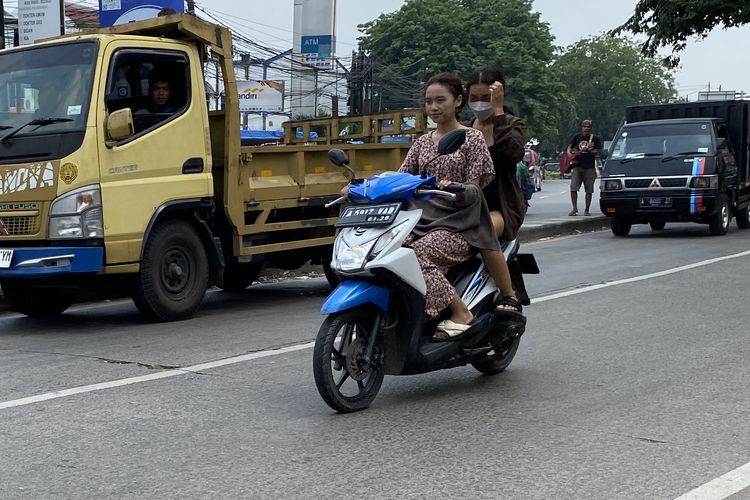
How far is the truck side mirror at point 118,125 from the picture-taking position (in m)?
8.50

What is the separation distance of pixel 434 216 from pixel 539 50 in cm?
5833

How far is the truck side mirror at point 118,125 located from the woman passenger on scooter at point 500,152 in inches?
129

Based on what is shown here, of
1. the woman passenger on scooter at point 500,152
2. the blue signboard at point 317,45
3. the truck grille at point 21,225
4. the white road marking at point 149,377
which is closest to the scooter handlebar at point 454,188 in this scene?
the woman passenger on scooter at point 500,152

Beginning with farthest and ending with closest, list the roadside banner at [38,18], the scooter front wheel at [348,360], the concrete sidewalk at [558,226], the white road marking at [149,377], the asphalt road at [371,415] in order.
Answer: the concrete sidewalk at [558,226]
the roadside banner at [38,18]
the white road marking at [149,377]
the scooter front wheel at [348,360]
the asphalt road at [371,415]

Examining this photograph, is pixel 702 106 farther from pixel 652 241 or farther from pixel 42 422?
pixel 42 422

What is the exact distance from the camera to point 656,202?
1695 cm

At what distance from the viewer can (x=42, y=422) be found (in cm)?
548

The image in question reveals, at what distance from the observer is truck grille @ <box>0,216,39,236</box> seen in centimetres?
853

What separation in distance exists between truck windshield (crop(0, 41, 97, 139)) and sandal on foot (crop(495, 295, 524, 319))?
13.2 ft

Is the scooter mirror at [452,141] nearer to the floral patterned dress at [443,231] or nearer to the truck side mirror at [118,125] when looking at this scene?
the floral patterned dress at [443,231]

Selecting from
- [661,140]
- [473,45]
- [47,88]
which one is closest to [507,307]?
[47,88]

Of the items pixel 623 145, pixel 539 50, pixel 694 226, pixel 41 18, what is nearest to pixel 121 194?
pixel 41 18

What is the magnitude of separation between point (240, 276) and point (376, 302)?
6.26m

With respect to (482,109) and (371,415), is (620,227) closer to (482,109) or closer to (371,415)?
(482,109)
